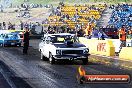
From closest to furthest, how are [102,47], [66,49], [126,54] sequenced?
1. [66,49]
2. [126,54]
3. [102,47]

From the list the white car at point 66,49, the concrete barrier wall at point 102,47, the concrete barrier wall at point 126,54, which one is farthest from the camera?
the concrete barrier wall at point 102,47

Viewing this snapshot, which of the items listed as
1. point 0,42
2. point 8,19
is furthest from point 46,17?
point 0,42

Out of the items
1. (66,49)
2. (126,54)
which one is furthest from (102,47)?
(66,49)

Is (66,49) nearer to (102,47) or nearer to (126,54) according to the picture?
(126,54)

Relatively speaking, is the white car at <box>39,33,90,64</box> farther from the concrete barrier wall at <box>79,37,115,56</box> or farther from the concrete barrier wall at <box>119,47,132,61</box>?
the concrete barrier wall at <box>79,37,115,56</box>

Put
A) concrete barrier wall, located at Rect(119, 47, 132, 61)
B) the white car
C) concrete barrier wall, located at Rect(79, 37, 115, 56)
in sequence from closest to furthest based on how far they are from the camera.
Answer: the white car
concrete barrier wall, located at Rect(119, 47, 132, 61)
concrete barrier wall, located at Rect(79, 37, 115, 56)

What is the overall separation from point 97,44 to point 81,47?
8.94 m

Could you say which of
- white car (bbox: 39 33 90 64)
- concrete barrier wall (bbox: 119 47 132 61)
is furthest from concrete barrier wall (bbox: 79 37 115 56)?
white car (bbox: 39 33 90 64)

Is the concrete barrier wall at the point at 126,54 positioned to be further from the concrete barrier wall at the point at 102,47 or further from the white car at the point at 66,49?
the white car at the point at 66,49

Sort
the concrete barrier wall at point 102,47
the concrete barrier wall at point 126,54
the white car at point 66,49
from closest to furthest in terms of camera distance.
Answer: the white car at point 66,49, the concrete barrier wall at point 126,54, the concrete barrier wall at point 102,47

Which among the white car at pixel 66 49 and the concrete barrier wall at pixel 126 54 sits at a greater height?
the white car at pixel 66 49

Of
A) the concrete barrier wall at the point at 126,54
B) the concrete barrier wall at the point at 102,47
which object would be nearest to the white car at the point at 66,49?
the concrete barrier wall at the point at 126,54

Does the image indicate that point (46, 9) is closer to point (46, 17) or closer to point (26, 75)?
point (46, 17)

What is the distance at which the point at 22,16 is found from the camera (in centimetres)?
8044
